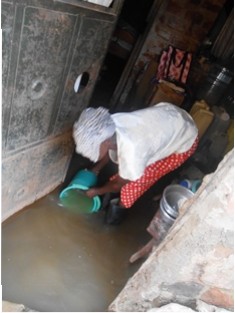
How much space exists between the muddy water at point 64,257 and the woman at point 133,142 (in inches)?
10.2

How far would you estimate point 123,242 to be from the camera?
312 cm

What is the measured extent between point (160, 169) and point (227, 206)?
1.52m

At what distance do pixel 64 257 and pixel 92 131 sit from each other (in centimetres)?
111

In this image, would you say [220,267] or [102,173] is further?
[102,173]

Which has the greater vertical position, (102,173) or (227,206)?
(227,206)

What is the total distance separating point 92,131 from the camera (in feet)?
8.70

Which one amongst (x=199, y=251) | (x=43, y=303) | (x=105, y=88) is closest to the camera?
(x=199, y=251)

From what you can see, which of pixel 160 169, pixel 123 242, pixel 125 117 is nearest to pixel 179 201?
pixel 160 169

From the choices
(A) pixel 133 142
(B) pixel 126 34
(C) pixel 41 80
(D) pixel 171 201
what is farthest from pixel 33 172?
(B) pixel 126 34

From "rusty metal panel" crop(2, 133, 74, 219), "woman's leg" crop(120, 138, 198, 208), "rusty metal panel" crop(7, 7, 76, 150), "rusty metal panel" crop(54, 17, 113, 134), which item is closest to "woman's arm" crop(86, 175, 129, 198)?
"woman's leg" crop(120, 138, 198, 208)

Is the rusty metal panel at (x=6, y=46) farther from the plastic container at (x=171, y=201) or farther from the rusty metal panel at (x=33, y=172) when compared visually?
the plastic container at (x=171, y=201)

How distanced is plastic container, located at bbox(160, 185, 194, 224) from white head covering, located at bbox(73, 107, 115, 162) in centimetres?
70

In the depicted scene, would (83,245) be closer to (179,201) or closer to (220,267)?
(179,201)

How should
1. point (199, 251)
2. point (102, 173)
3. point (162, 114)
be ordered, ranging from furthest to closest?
1. point (102, 173)
2. point (162, 114)
3. point (199, 251)
